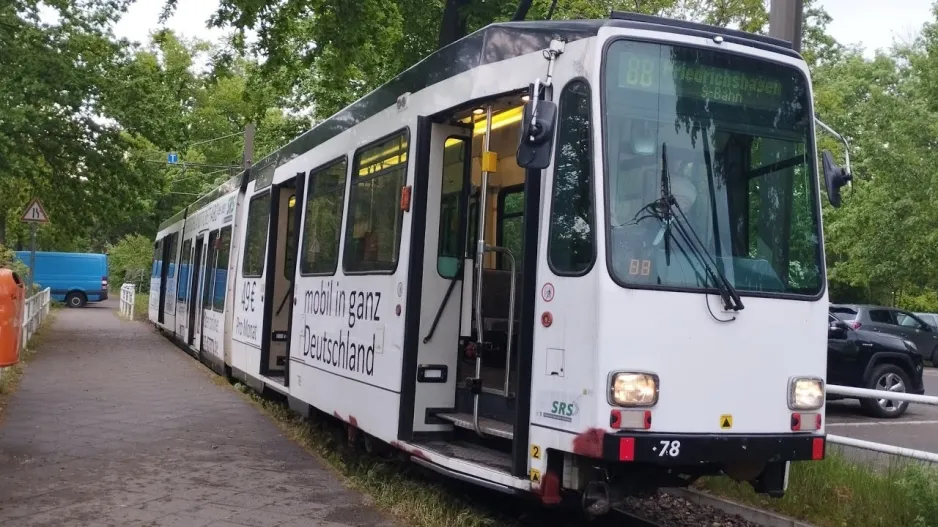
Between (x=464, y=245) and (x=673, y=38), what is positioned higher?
(x=673, y=38)

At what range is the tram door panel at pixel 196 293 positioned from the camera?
1883 centimetres

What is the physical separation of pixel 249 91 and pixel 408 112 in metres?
9.67

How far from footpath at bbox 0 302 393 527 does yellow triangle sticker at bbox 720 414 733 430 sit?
2371 millimetres

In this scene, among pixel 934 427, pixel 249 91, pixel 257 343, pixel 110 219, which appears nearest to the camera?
pixel 934 427

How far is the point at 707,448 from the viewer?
5789 mm

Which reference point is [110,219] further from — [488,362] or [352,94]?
[488,362]

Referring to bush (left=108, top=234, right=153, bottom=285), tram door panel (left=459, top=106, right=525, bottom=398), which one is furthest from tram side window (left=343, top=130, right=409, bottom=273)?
bush (left=108, top=234, right=153, bottom=285)

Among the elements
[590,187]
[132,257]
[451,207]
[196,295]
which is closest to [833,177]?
[590,187]

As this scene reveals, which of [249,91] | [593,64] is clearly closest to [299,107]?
[249,91]

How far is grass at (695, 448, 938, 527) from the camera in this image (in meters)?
6.61

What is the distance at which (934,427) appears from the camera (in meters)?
8.74

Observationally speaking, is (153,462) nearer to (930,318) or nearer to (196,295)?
(196,295)

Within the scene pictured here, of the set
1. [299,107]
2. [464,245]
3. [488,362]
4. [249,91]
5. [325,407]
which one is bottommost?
[325,407]

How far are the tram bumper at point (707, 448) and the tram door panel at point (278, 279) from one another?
7524mm
